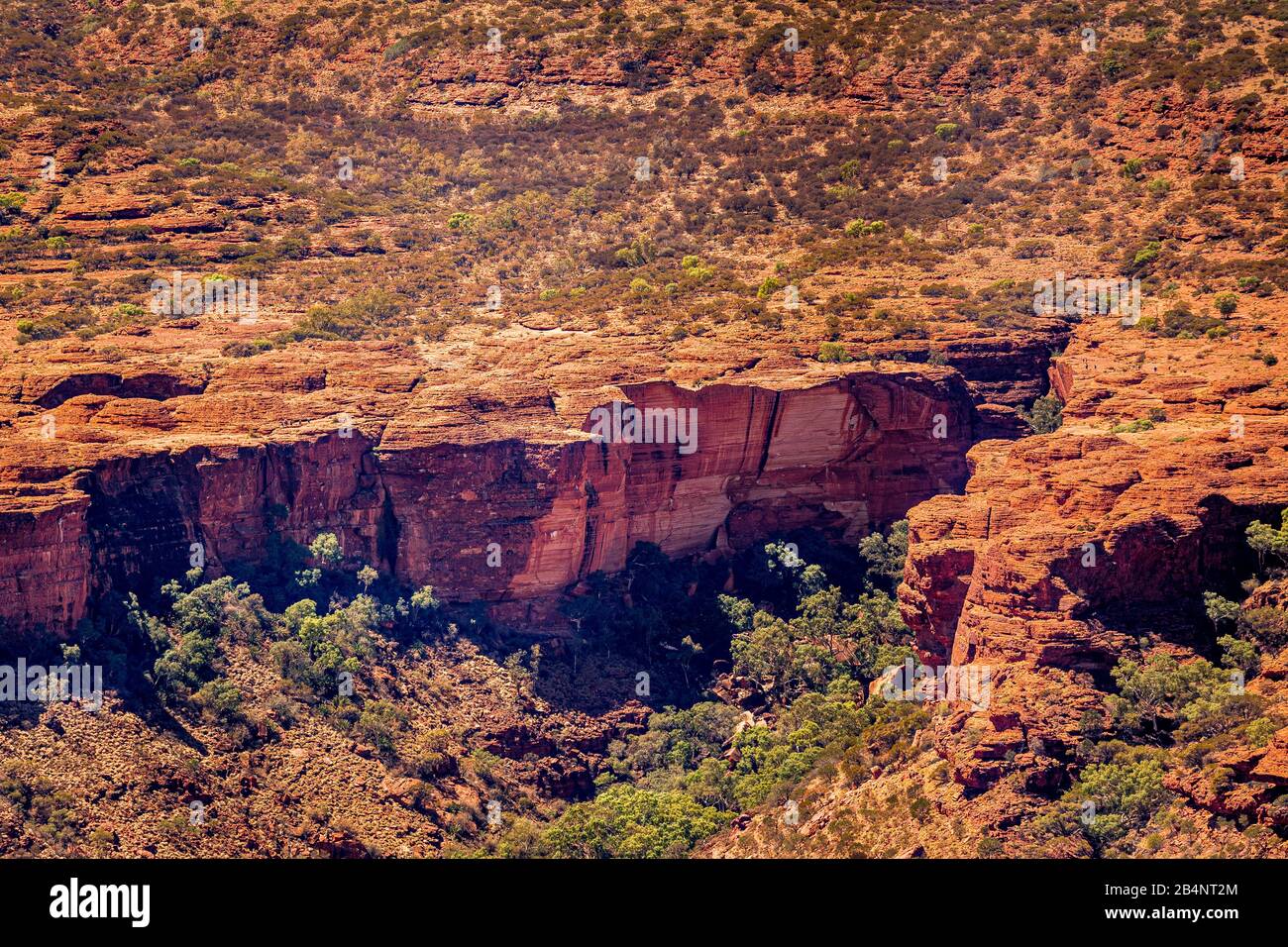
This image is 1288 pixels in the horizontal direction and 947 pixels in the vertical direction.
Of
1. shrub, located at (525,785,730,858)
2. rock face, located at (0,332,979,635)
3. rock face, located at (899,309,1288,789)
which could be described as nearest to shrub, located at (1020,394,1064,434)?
rock face, located at (0,332,979,635)

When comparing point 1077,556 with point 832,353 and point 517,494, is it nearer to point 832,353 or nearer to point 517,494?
point 517,494

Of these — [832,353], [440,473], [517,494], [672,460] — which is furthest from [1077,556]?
[440,473]

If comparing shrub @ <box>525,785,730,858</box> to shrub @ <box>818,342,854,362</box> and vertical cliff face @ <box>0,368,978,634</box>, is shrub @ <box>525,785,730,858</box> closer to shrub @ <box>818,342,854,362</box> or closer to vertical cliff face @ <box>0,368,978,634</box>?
vertical cliff face @ <box>0,368,978,634</box>

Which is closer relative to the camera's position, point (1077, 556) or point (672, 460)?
point (1077, 556)

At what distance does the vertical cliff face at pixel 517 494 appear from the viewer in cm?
6519

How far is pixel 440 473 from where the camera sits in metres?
71.2

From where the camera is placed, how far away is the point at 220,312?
82500 mm

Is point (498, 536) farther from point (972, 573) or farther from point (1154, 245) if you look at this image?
point (1154, 245)

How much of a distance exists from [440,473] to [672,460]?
313 inches

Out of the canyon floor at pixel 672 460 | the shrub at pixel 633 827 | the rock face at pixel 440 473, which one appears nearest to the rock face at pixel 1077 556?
the canyon floor at pixel 672 460

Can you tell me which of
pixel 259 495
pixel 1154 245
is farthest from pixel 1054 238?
pixel 259 495

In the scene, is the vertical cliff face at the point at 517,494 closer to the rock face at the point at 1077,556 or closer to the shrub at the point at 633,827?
the rock face at the point at 1077,556

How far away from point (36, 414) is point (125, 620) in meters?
7.73

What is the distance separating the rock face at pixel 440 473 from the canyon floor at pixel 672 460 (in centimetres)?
15
